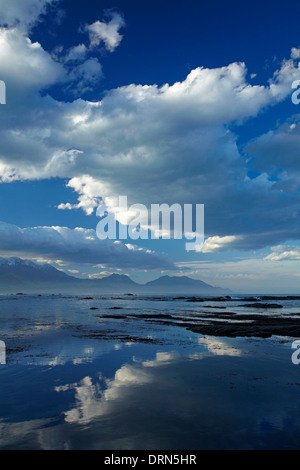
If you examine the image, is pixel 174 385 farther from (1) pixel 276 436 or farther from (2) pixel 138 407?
(1) pixel 276 436

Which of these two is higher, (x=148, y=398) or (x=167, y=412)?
(x=167, y=412)

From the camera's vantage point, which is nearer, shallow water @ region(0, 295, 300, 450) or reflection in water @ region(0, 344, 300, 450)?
reflection in water @ region(0, 344, 300, 450)

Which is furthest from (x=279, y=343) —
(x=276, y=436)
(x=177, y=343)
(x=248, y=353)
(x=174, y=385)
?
(x=276, y=436)

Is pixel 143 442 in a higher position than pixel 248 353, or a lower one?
higher

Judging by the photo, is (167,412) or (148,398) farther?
(148,398)

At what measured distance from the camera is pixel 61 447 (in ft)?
28.9

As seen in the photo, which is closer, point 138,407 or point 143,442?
point 143,442

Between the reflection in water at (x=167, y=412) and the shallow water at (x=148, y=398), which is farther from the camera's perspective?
the shallow water at (x=148, y=398)

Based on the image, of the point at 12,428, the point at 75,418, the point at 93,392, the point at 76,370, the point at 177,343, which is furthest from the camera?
the point at 177,343

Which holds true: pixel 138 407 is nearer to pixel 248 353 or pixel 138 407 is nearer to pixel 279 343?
pixel 248 353

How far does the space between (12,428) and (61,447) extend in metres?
2.49
